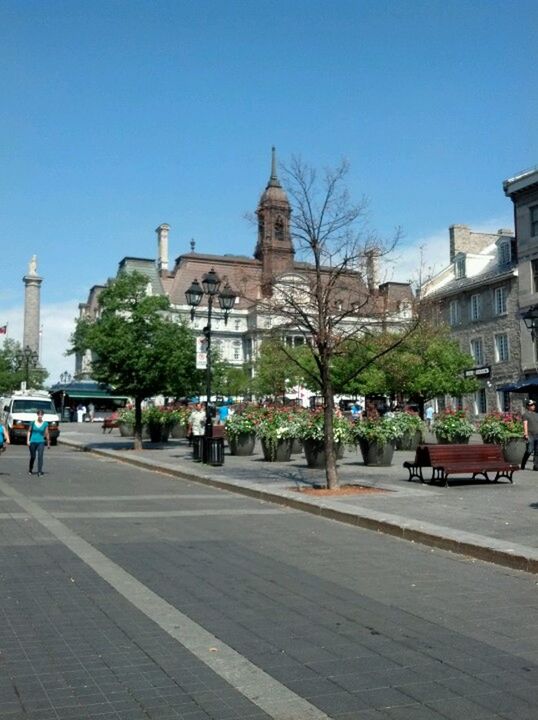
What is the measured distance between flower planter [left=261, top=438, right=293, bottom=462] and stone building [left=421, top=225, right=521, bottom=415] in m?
25.8

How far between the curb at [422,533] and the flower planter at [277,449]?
22.1 feet

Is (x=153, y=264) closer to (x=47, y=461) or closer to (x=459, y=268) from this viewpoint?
(x=459, y=268)

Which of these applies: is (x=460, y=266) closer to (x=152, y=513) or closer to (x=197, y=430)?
(x=197, y=430)

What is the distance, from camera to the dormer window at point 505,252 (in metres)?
51.0

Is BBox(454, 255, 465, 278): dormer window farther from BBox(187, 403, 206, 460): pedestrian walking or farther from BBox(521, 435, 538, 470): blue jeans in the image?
BBox(521, 435, 538, 470): blue jeans

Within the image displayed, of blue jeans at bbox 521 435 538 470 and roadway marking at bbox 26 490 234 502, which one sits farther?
blue jeans at bbox 521 435 538 470

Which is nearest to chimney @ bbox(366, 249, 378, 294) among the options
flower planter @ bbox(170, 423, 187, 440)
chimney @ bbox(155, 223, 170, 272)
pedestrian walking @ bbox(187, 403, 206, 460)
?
pedestrian walking @ bbox(187, 403, 206, 460)

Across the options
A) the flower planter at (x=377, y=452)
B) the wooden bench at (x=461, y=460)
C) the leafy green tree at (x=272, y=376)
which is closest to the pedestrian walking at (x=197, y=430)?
the flower planter at (x=377, y=452)

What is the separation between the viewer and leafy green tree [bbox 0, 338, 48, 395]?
7912 cm

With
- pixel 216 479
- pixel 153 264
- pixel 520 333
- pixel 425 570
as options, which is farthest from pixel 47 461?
pixel 153 264

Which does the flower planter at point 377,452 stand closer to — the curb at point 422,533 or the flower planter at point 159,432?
the curb at point 422,533

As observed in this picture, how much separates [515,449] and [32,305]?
243ft

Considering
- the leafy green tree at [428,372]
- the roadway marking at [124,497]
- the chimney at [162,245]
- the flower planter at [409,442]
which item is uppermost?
the chimney at [162,245]

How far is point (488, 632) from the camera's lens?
20.1 ft
